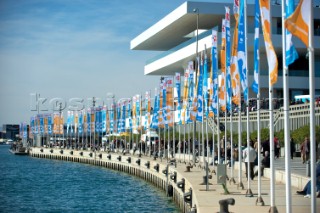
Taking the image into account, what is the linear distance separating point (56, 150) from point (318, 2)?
51.2m

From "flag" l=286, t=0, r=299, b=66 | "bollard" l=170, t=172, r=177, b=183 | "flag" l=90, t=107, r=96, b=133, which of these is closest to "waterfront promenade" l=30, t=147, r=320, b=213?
"bollard" l=170, t=172, r=177, b=183

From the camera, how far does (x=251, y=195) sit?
86.1 feet

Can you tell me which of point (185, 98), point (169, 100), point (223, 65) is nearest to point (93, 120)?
point (169, 100)

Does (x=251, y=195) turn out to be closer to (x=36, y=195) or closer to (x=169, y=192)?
(x=169, y=192)

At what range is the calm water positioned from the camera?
131 feet

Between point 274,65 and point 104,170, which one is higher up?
point 274,65

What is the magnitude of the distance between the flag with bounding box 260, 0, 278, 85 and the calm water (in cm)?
1846

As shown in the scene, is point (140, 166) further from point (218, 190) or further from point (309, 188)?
point (309, 188)

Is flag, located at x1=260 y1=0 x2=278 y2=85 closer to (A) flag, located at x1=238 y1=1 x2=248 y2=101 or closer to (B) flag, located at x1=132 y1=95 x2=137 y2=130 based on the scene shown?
(A) flag, located at x1=238 y1=1 x2=248 y2=101

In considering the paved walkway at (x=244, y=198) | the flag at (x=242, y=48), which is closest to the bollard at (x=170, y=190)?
the paved walkway at (x=244, y=198)

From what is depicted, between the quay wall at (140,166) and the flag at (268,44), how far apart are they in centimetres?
627

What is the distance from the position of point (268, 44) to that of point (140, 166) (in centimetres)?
4339

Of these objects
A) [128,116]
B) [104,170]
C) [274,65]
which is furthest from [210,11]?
[274,65]

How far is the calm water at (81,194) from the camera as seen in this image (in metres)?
39.9
